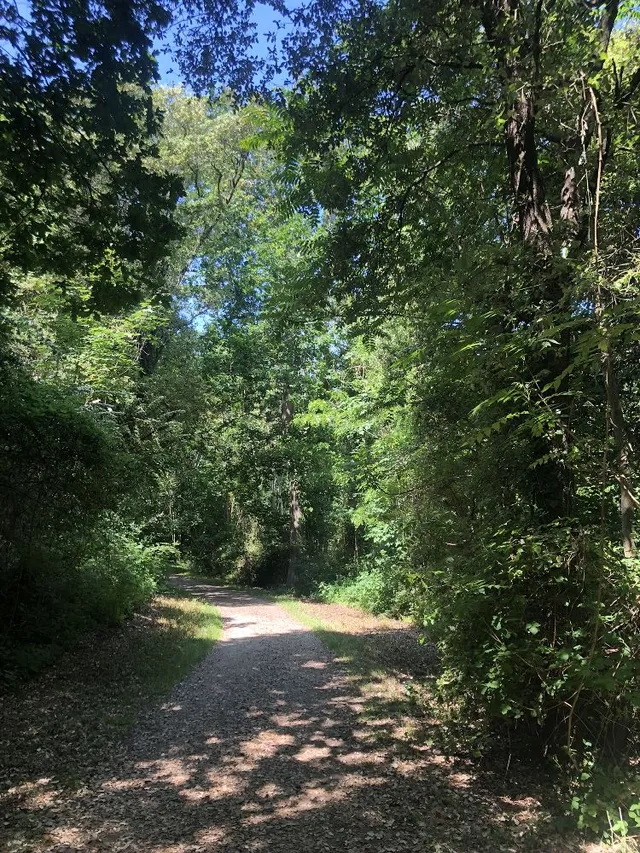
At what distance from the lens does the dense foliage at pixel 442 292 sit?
4.29 meters

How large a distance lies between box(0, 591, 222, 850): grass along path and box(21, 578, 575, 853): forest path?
0.24 m

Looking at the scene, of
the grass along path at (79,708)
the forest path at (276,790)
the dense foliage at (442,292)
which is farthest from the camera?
the grass along path at (79,708)

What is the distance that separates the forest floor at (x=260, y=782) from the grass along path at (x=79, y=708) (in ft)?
0.09

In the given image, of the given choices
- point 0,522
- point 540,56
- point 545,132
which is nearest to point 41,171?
point 0,522

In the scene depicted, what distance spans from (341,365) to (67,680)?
16.5 m

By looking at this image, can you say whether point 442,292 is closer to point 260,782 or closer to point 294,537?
point 260,782

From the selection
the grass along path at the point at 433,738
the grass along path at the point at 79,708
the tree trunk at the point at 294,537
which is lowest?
the grass along path at the point at 433,738

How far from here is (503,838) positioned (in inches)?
158

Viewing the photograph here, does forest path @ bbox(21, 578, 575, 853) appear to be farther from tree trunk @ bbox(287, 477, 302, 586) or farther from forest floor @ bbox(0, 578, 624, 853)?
tree trunk @ bbox(287, 477, 302, 586)

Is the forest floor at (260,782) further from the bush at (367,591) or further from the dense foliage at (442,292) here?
the bush at (367,591)

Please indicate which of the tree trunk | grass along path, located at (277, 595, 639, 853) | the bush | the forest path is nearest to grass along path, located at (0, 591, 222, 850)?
the forest path

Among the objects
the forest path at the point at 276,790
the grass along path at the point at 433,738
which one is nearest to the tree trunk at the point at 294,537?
the grass along path at the point at 433,738

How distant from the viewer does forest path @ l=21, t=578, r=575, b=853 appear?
396 centimetres

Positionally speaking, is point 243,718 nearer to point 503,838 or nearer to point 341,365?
point 503,838
